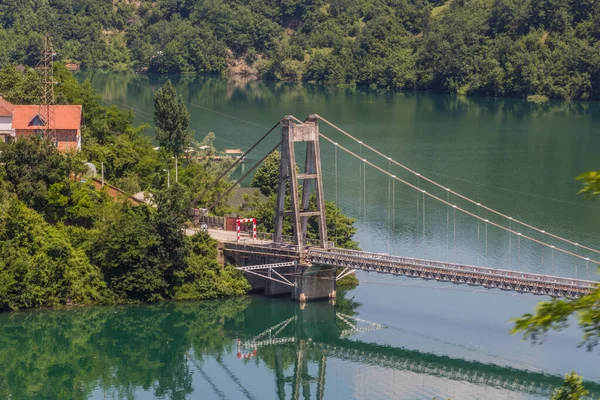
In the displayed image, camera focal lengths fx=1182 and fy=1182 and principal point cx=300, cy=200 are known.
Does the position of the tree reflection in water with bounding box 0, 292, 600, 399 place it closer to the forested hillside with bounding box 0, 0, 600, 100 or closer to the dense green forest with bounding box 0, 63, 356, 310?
the dense green forest with bounding box 0, 63, 356, 310

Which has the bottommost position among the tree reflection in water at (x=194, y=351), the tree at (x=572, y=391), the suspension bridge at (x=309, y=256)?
the tree reflection in water at (x=194, y=351)

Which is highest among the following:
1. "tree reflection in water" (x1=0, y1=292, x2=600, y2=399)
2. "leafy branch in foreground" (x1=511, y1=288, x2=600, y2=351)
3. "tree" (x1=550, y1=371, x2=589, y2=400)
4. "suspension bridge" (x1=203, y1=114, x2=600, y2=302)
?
"leafy branch in foreground" (x1=511, y1=288, x2=600, y2=351)

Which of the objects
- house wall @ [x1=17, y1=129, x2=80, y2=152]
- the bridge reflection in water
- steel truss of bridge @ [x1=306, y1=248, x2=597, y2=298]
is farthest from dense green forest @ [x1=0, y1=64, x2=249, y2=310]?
house wall @ [x1=17, y1=129, x2=80, y2=152]

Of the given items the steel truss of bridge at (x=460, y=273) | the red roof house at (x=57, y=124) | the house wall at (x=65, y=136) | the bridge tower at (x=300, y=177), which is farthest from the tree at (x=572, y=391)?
the house wall at (x=65, y=136)

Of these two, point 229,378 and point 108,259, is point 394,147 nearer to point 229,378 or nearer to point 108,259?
point 108,259

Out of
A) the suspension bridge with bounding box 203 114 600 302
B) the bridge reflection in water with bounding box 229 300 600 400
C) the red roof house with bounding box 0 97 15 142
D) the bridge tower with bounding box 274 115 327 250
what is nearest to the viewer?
the bridge reflection in water with bounding box 229 300 600 400

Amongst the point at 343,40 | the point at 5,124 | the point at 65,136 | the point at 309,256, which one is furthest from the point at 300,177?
the point at 343,40

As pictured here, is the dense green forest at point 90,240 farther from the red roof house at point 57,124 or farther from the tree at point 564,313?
the tree at point 564,313
